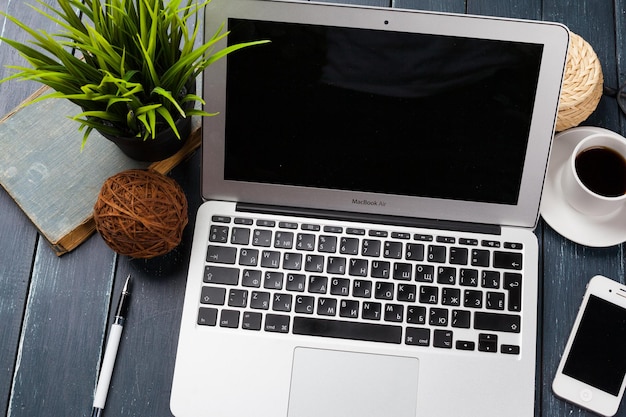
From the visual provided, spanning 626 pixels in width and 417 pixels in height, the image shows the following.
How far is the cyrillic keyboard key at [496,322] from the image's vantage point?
0.65m

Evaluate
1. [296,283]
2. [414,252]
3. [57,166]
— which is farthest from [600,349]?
[57,166]

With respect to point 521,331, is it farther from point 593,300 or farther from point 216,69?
point 216,69

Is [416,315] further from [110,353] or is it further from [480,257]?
[110,353]

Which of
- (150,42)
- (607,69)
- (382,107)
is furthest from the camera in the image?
(607,69)

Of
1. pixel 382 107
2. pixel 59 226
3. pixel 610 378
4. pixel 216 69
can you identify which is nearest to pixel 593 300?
pixel 610 378

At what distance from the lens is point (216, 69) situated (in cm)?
63

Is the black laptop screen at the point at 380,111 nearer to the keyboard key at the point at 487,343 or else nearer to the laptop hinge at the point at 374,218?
the laptop hinge at the point at 374,218

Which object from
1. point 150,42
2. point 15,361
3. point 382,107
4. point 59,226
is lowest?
point 15,361

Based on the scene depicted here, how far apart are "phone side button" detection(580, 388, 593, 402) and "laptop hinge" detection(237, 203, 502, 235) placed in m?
0.18

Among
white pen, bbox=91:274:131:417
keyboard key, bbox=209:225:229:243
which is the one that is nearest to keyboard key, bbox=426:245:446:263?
keyboard key, bbox=209:225:229:243

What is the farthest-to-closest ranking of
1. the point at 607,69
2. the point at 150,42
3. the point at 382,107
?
the point at 607,69 < the point at 382,107 < the point at 150,42

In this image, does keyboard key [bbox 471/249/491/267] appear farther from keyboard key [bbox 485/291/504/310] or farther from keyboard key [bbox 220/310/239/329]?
keyboard key [bbox 220/310/239/329]

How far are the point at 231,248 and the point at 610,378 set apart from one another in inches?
15.7

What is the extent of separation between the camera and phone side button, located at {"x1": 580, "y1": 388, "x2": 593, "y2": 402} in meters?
0.66
